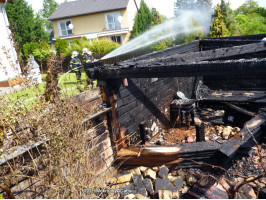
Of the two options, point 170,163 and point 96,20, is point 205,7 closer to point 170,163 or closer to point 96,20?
point 96,20

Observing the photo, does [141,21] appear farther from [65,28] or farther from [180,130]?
[180,130]

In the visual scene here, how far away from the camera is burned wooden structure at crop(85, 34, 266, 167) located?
3.21m

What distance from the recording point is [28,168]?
304cm

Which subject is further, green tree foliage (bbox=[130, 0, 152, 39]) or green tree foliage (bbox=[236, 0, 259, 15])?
green tree foliage (bbox=[236, 0, 259, 15])

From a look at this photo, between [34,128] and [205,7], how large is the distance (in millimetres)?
60304

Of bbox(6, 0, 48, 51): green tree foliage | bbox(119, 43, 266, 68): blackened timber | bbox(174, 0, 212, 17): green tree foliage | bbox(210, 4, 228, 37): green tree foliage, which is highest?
bbox(174, 0, 212, 17): green tree foliage

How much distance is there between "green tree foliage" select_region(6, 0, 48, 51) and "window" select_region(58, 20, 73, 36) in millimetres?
3447

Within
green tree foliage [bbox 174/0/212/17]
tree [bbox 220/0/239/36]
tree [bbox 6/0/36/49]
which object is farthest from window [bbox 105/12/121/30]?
green tree foliage [bbox 174/0/212/17]

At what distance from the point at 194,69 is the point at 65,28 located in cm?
3069

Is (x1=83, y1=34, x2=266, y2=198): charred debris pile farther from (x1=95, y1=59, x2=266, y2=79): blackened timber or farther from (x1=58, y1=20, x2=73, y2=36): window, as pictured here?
(x1=58, y1=20, x2=73, y2=36): window

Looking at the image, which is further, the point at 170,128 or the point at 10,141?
the point at 170,128

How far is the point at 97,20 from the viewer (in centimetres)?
2842

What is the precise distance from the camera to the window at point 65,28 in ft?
97.7

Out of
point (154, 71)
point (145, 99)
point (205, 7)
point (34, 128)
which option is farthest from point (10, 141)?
point (205, 7)
